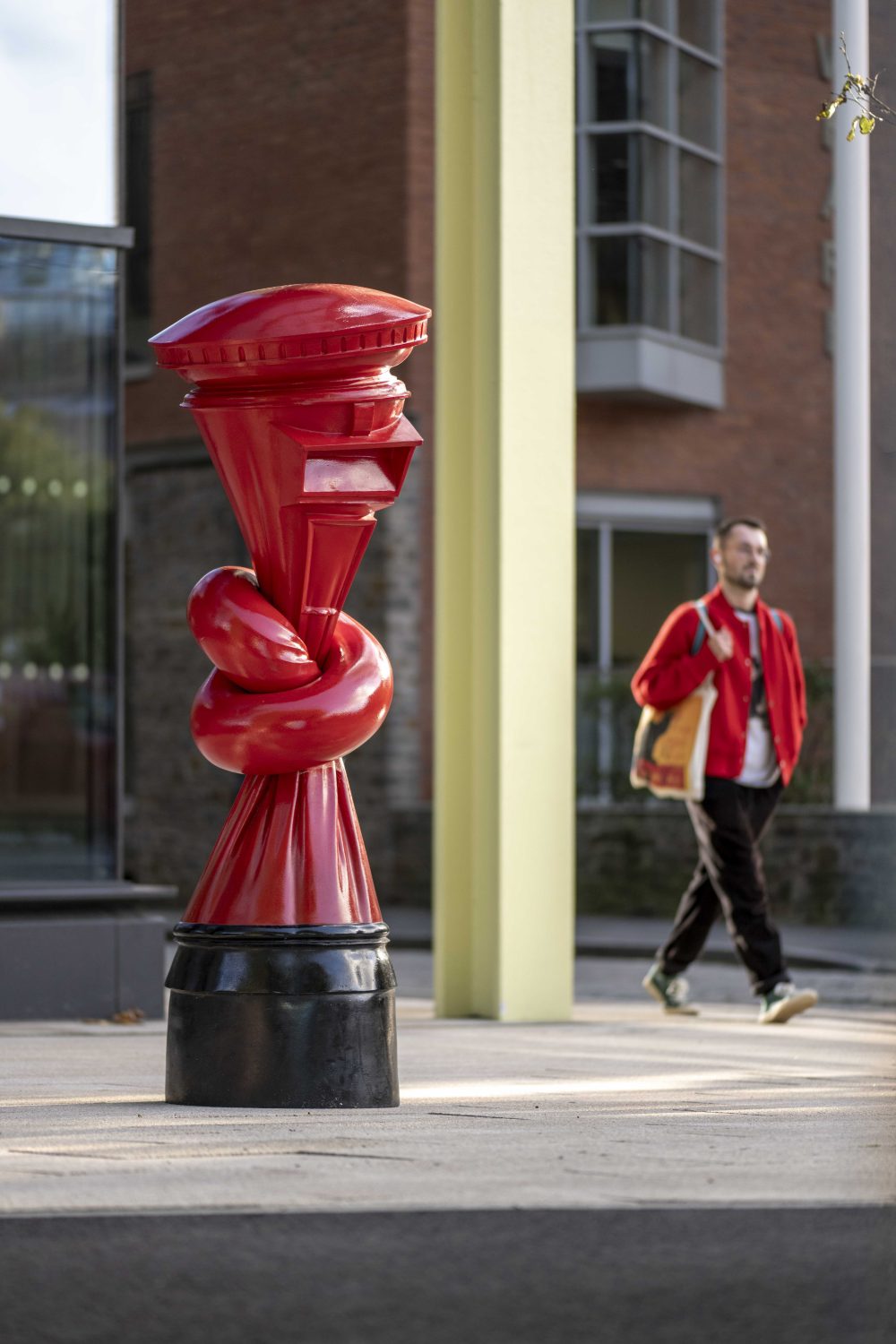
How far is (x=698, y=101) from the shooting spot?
18750mm

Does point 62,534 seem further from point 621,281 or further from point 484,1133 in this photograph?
point 621,281

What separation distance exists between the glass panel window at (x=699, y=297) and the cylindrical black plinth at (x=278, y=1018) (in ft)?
48.7

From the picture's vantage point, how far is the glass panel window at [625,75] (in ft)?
59.0

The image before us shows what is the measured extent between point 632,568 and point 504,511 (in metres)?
11.6

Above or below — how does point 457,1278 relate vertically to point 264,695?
below

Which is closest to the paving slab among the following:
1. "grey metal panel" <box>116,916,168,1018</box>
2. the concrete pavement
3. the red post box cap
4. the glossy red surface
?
the concrete pavement

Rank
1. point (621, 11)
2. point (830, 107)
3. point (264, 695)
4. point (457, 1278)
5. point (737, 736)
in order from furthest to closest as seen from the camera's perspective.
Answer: point (621, 11) < point (737, 736) < point (830, 107) < point (264, 695) < point (457, 1278)

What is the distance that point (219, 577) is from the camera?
464 centimetres

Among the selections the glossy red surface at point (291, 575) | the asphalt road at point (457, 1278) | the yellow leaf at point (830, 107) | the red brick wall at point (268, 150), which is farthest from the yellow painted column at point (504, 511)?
the red brick wall at point (268, 150)

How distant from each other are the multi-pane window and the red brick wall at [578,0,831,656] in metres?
0.58

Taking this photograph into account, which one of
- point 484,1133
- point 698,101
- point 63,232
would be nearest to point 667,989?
point 63,232

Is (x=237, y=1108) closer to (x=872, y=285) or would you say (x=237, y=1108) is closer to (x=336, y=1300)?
(x=336, y=1300)

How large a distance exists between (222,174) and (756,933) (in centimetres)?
1273

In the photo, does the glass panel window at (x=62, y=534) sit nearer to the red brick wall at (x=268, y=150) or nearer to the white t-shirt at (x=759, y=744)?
the white t-shirt at (x=759, y=744)
